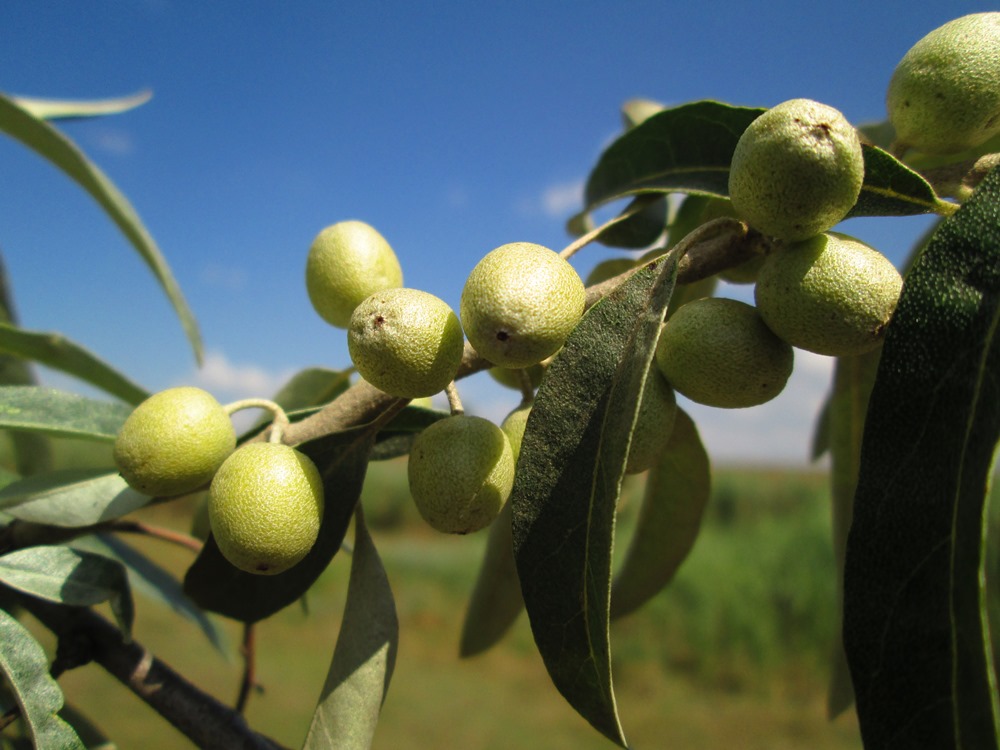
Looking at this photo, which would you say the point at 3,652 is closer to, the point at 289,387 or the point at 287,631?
the point at 289,387

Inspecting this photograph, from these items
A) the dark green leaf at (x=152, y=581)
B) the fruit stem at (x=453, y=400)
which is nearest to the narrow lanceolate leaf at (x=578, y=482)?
the fruit stem at (x=453, y=400)

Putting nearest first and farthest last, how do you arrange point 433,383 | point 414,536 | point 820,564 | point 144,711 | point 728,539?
1. point 433,383
2. point 144,711
3. point 820,564
4. point 728,539
5. point 414,536

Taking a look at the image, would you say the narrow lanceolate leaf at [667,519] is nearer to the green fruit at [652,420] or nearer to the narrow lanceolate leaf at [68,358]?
the green fruit at [652,420]

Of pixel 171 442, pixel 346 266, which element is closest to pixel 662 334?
pixel 346 266

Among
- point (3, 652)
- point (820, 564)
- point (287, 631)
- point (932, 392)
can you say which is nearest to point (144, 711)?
point (287, 631)

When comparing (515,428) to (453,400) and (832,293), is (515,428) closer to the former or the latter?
(453,400)
